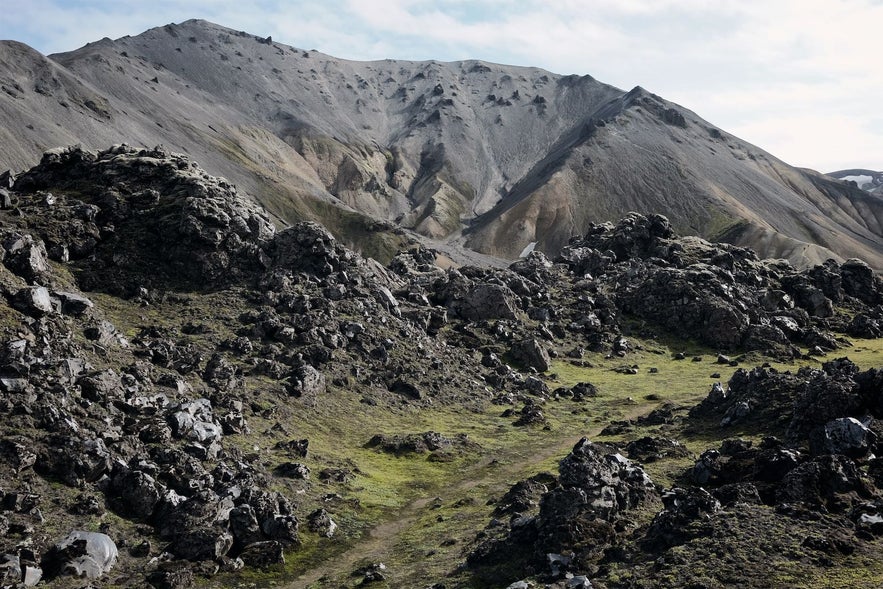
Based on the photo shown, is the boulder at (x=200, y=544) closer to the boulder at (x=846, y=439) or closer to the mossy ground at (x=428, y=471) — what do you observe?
the mossy ground at (x=428, y=471)

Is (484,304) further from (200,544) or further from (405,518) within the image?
(200,544)

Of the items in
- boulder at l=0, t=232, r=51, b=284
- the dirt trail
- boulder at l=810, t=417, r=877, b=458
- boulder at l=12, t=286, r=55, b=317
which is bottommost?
the dirt trail

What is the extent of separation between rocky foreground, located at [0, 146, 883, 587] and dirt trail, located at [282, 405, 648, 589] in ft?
6.08

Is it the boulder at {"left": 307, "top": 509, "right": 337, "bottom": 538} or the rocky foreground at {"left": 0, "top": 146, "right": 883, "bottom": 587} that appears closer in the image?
the rocky foreground at {"left": 0, "top": 146, "right": 883, "bottom": 587}

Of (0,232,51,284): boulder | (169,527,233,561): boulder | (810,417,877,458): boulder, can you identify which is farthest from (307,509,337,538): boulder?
(0,232,51,284): boulder

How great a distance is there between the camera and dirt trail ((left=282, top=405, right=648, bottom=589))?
41969mm

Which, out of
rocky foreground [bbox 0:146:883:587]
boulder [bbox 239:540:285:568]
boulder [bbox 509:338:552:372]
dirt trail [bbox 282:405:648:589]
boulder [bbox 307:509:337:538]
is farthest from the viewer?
boulder [bbox 509:338:552:372]

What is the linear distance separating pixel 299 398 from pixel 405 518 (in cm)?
2353

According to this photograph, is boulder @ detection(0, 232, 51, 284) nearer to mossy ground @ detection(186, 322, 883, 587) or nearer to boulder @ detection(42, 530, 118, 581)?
mossy ground @ detection(186, 322, 883, 587)

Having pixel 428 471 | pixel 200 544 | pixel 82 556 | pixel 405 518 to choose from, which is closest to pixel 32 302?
pixel 82 556

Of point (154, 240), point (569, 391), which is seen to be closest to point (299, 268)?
point (154, 240)

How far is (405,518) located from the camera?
5241cm

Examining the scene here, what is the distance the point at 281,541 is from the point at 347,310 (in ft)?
167

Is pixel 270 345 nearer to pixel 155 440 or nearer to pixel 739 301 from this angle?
pixel 155 440
